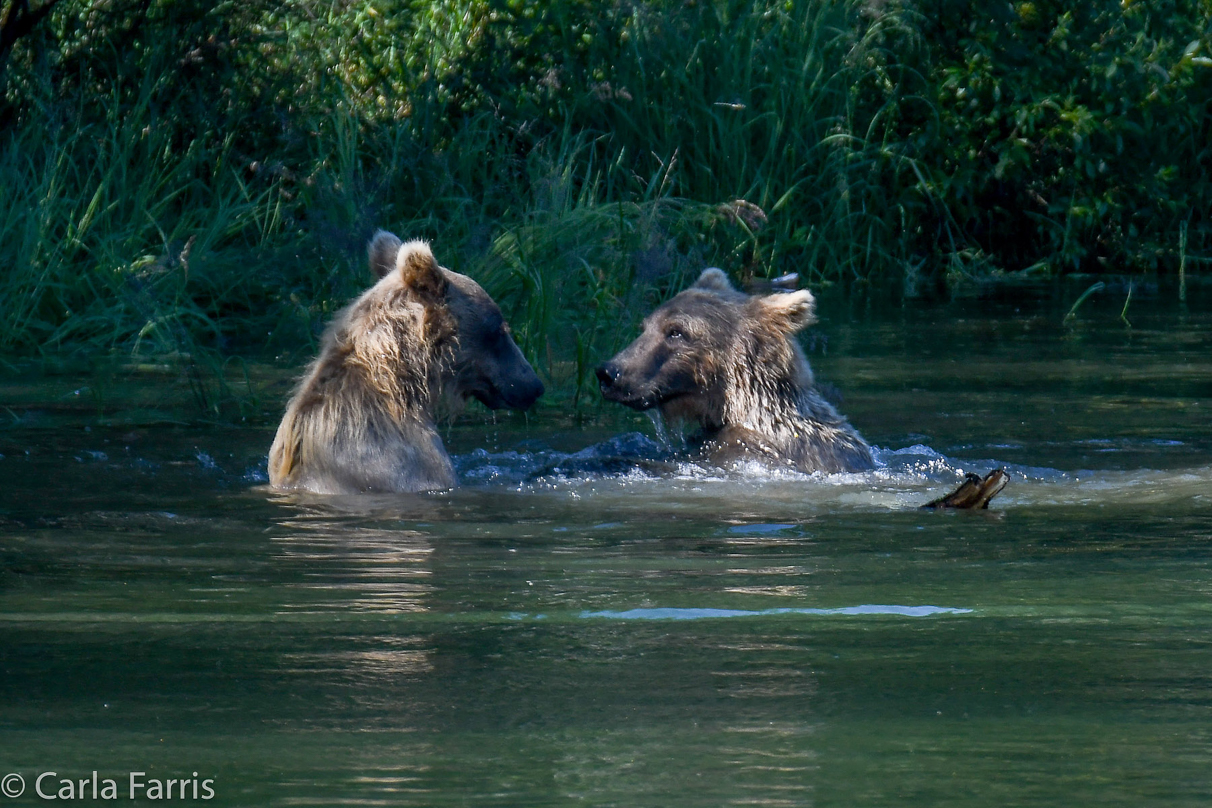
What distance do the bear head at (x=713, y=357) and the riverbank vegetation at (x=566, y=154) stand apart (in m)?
1.38

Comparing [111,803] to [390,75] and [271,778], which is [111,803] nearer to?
[271,778]

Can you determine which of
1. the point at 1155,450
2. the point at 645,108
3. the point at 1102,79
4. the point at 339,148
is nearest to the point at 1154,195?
the point at 1102,79

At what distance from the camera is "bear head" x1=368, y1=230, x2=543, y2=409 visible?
719 cm

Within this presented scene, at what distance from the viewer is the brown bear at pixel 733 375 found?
8.01m

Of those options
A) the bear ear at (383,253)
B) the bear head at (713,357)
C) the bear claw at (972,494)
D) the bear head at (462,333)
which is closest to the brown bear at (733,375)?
the bear head at (713,357)

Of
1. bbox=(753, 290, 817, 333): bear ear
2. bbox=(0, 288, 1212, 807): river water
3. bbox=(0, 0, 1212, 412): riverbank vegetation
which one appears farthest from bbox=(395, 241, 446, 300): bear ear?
bbox=(0, 0, 1212, 412): riverbank vegetation

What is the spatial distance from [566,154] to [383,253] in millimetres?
6821

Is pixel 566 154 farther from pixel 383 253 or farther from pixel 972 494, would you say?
pixel 972 494

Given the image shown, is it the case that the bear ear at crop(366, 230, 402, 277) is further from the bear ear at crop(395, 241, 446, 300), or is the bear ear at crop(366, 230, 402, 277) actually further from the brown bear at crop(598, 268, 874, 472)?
the brown bear at crop(598, 268, 874, 472)

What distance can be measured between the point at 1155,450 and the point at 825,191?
7871 millimetres

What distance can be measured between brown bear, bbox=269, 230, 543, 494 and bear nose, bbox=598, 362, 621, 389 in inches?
26.6

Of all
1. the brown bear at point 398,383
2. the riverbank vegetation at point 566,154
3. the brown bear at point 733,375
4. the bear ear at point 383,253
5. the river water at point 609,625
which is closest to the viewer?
the river water at point 609,625

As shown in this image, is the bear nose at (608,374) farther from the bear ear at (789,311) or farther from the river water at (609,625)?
the bear ear at (789,311)

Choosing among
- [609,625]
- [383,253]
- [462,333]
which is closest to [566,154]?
[383,253]
